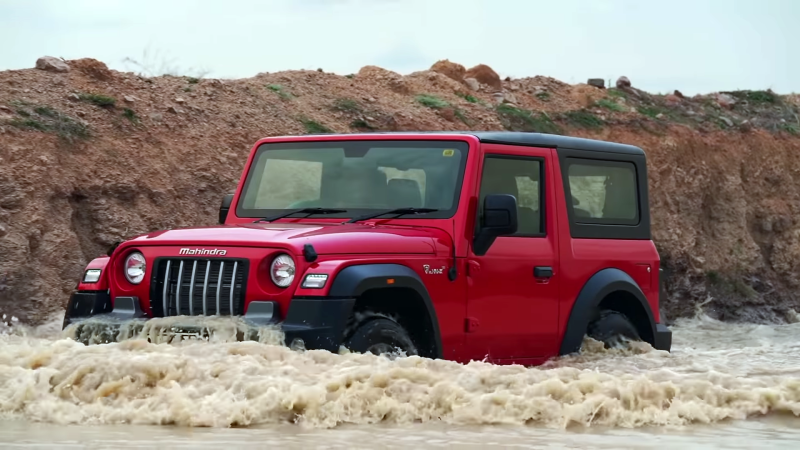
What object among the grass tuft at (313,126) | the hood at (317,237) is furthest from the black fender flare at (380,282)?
the grass tuft at (313,126)

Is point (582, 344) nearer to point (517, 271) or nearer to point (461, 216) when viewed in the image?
point (517, 271)

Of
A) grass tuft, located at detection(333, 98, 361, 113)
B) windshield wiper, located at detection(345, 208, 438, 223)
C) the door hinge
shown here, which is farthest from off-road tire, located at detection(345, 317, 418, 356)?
grass tuft, located at detection(333, 98, 361, 113)

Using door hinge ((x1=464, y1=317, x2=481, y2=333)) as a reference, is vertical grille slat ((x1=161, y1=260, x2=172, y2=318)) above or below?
above

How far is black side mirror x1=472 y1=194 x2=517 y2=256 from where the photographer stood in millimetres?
8453

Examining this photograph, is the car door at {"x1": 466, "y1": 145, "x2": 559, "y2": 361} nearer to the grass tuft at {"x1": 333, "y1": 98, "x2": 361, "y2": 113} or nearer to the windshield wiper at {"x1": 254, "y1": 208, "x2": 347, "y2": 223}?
the windshield wiper at {"x1": 254, "y1": 208, "x2": 347, "y2": 223}

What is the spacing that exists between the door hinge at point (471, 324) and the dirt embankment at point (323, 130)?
22.5ft

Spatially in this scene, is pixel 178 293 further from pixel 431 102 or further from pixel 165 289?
pixel 431 102

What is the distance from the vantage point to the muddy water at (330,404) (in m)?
6.75

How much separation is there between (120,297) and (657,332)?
419 cm

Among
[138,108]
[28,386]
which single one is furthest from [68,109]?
[28,386]

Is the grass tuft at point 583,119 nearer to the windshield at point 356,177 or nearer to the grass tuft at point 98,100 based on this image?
the grass tuft at point 98,100

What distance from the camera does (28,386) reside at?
709cm

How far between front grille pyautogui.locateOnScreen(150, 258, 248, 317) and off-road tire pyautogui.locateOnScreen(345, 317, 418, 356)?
0.69 m

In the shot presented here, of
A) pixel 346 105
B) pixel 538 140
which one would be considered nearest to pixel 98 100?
pixel 346 105
